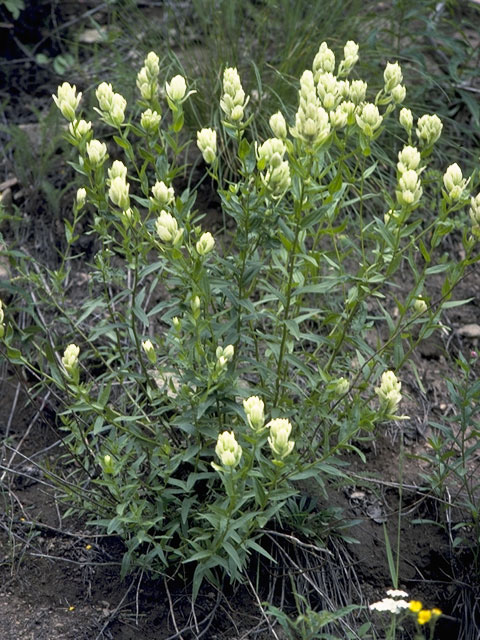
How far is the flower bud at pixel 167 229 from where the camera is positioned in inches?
76.9

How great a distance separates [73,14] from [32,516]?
333cm

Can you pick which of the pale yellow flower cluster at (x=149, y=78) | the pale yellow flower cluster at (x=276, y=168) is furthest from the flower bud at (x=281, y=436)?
the pale yellow flower cluster at (x=149, y=78)

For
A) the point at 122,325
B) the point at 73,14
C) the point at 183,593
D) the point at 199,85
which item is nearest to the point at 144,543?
the point at 183,593

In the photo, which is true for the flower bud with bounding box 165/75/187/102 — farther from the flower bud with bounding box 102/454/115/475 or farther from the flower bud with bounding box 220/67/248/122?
the flower bud with bounding box 102/454/115/475

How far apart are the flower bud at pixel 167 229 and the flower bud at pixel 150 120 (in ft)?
1.15

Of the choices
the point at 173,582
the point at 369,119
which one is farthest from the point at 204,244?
the point at 173,582

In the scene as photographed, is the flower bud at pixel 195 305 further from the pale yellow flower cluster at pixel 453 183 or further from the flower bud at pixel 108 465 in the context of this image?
the pale yellow flower cluster at pixel 453 183

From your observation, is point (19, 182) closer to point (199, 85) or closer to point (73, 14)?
point (199, 85)

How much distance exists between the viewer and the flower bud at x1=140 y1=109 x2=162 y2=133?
2167 mm

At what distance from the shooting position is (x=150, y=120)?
218cm

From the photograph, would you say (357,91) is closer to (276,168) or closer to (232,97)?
(232,97)

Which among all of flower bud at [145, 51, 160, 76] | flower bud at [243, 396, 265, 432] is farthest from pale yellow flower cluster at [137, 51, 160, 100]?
flower bud at [243, 396, 265, 432]

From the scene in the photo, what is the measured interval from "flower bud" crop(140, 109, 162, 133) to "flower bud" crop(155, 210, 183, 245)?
35 cm

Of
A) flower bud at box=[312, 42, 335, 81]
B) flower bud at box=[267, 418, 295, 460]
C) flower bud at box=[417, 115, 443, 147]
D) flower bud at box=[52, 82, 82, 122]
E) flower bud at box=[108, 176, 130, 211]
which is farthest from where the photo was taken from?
flower bud at box=[312, 42, 335, 81]
